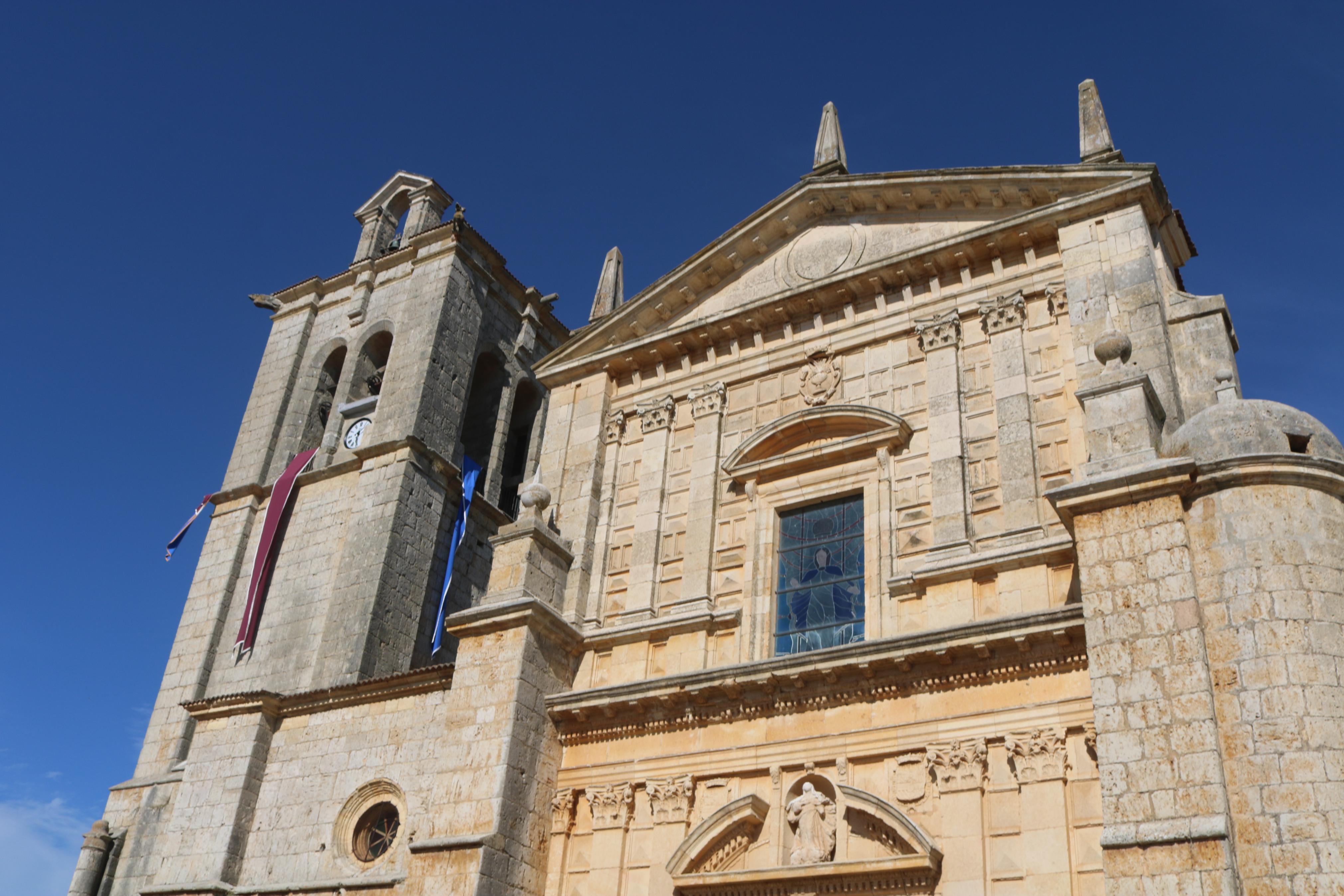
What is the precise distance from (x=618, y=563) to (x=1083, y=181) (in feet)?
25.5

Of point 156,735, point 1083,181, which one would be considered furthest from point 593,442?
point 156,735

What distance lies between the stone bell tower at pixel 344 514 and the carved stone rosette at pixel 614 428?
2596mm

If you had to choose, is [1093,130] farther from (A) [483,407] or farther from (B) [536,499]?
(A) [483,407]

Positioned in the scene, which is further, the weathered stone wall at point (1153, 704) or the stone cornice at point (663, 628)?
the stone cornice at point (663, 628)

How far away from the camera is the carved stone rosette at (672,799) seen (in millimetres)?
12812

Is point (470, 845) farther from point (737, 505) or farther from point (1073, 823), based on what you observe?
point (1073, 823)

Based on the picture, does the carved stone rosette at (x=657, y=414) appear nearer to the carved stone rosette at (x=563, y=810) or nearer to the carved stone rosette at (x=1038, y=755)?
the carved stone rosette at (x=563, y=810)

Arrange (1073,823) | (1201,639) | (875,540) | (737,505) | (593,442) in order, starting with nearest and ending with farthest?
(1201,639), (1073,823), (875,540), (737,505), (593,442)

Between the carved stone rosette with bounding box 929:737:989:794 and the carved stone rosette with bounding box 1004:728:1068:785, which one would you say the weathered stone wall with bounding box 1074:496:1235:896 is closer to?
the carved stone rosette with bounding box 1004:728:1068:785

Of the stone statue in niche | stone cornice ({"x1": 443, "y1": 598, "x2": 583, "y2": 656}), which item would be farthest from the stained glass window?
stone cornice ({"x1": 443, "y1": 598, "x2": 583, "y2": 656})

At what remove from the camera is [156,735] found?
70.2ft

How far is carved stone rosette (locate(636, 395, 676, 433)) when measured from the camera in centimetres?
1655

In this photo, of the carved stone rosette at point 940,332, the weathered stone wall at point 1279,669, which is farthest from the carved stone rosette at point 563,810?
the weathered stone wall at point 1279,669

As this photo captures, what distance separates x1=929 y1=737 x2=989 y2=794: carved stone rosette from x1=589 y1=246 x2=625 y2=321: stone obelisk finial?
993 centimetres
